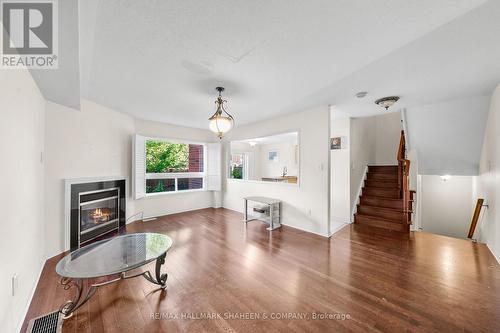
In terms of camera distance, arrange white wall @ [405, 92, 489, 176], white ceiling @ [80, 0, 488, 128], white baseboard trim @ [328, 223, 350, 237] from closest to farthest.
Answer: white ceiling @ [80, 0, 488, 128] < white wall @ [405, 92, 489, 176] < white baseboard trim @ [328, 223, 350, 237]

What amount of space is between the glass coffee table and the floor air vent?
5 centimetres

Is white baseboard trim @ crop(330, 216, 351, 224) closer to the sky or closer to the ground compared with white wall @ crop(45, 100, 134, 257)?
closer to the ground

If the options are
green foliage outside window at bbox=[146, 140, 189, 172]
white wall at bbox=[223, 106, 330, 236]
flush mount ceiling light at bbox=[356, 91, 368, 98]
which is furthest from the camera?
green foliage outside window at bbox=[146, 140, 189, 172]

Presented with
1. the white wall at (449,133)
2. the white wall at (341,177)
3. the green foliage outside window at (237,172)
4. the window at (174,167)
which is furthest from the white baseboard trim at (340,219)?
the window at (174,167)

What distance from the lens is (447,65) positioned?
2.09 meters

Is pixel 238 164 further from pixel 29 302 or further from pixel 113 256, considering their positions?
pixel 29 302

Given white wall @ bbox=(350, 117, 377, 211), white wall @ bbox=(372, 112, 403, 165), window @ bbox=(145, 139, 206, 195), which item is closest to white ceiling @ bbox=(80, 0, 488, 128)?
white wall @ bbox=(350, 117, 377, 211)

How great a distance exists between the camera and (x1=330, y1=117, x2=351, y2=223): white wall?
4.44 m

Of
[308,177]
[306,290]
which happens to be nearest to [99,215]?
[306,290]

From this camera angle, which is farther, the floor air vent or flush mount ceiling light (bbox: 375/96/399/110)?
flush mount ceiling light (bbox: 375/96/399/110)

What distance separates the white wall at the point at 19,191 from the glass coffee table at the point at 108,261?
0.98ft

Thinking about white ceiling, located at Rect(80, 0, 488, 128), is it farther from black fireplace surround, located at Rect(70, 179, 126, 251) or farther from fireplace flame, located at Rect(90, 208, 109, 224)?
fireplace flame, located at Rect(90, 208, 109, 224)

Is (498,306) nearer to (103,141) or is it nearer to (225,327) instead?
(225,327)

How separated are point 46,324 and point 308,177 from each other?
156 inches
